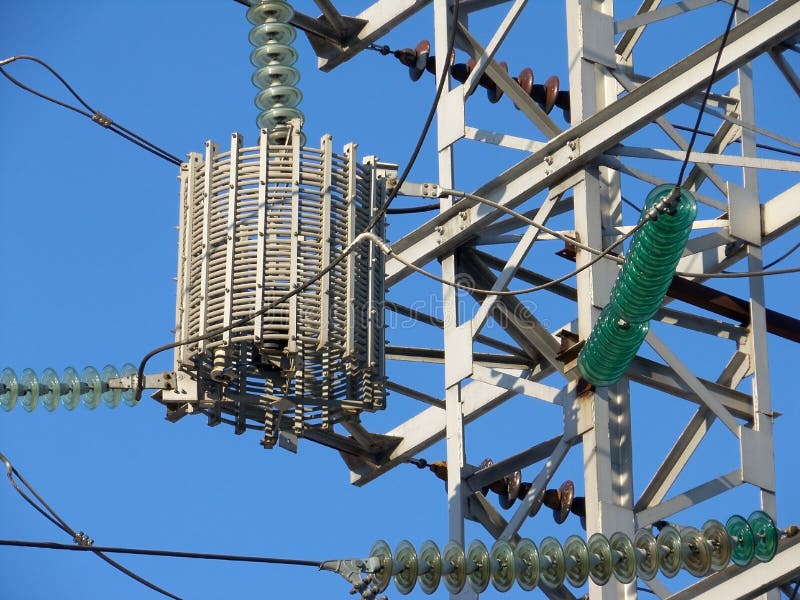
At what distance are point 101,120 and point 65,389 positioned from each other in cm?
260

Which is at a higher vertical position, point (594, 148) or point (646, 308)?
point (594, 148)

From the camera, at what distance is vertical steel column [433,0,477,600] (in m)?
17.4

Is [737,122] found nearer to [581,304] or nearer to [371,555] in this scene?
[581,304]

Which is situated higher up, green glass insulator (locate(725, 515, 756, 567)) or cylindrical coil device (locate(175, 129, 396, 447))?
cylindrical coil device (locate(175, 129, 396, 447))

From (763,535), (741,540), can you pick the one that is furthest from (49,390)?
(763,535)

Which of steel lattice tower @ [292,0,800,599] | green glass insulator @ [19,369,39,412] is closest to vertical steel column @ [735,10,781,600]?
steel lattice tower @ [292,0,800,599]

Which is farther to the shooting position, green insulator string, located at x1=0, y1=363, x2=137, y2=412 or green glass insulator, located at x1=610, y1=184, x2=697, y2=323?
green insulator string, located at x1=0, y1=363, x2=137, y2=412

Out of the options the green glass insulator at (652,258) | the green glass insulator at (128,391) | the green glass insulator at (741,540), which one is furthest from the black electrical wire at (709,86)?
the green glass insulator at (128,391)

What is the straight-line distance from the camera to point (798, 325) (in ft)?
59.6

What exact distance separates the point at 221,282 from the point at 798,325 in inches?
180

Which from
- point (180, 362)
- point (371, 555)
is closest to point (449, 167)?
point (180, 362)

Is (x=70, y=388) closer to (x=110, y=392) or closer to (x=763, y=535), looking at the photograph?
(x=110, y=392)

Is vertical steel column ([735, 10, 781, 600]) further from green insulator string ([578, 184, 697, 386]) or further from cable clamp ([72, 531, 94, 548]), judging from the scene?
cable clamp ([72, 531, 94, 548])

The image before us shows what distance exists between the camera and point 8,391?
57.7ft
